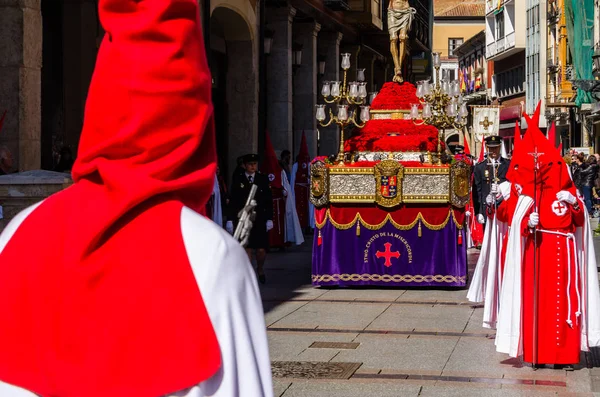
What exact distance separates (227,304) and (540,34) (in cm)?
6859

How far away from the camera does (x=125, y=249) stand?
2584 mm

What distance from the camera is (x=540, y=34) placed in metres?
68.9

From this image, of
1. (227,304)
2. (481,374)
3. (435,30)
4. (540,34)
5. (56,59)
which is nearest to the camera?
(227,304)

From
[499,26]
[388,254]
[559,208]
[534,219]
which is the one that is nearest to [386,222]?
[388,254]

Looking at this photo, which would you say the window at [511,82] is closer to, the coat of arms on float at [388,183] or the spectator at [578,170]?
the spectator at [578,170]

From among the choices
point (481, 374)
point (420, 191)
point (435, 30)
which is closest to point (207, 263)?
point (481, 374)

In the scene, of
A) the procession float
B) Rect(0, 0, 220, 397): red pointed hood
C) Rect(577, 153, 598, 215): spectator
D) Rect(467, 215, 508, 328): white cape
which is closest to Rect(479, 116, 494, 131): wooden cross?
Rect(577, 153, 598, 215): spectator

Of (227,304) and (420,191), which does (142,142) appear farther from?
(420,191)

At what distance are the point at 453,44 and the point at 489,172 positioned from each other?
100 metres

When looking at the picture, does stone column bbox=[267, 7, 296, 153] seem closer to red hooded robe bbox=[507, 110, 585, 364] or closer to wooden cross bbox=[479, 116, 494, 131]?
wooden cross bbox=[479, 116, 494, 131]

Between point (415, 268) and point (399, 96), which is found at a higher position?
point (399, 96)

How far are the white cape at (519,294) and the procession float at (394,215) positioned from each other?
504 centimetres

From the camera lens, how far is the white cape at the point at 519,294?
30.2ft

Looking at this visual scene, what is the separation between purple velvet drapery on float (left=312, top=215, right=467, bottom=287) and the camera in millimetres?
14594
